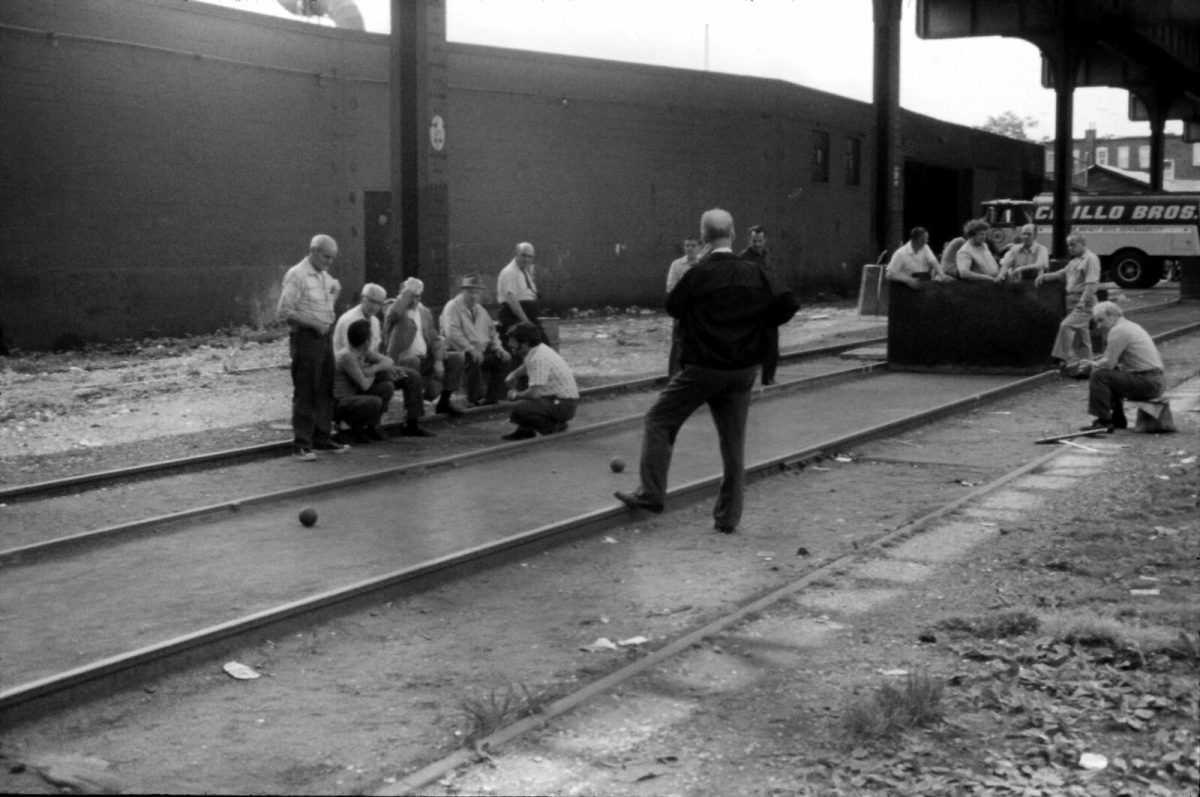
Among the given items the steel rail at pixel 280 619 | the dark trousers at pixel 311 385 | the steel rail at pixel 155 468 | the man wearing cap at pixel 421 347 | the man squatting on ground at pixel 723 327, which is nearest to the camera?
the steel rail at pixel 280 619

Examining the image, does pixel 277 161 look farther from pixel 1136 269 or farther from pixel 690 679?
pixel 1136 269

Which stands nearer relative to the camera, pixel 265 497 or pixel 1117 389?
pixel 265 497

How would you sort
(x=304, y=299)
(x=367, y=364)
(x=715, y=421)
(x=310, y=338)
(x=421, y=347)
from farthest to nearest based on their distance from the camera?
1. (x=421, y=347)
2. (x=367, y=364)
3. (x=310, y=338)
4. (x=304, y=299)
5. (x=715, y=421)

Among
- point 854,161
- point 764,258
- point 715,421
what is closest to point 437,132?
point 764,258

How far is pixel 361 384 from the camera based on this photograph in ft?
43.7

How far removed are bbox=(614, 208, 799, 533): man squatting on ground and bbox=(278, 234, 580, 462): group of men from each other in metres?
4.14

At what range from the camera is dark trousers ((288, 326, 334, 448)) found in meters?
12.6

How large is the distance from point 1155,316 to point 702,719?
92.8 feet

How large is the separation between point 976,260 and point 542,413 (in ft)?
27.0

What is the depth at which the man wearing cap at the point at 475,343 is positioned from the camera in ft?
50.5

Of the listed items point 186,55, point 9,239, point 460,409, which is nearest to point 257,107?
point 186,55

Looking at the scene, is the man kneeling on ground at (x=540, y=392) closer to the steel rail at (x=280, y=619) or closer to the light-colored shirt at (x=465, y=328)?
the light-colored shirt at (x=465, y=328)

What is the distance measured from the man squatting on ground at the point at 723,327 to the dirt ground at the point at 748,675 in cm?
80

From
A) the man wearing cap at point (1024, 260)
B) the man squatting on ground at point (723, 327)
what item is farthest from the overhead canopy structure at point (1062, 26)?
the man squatting on ground at point (723, 327)
